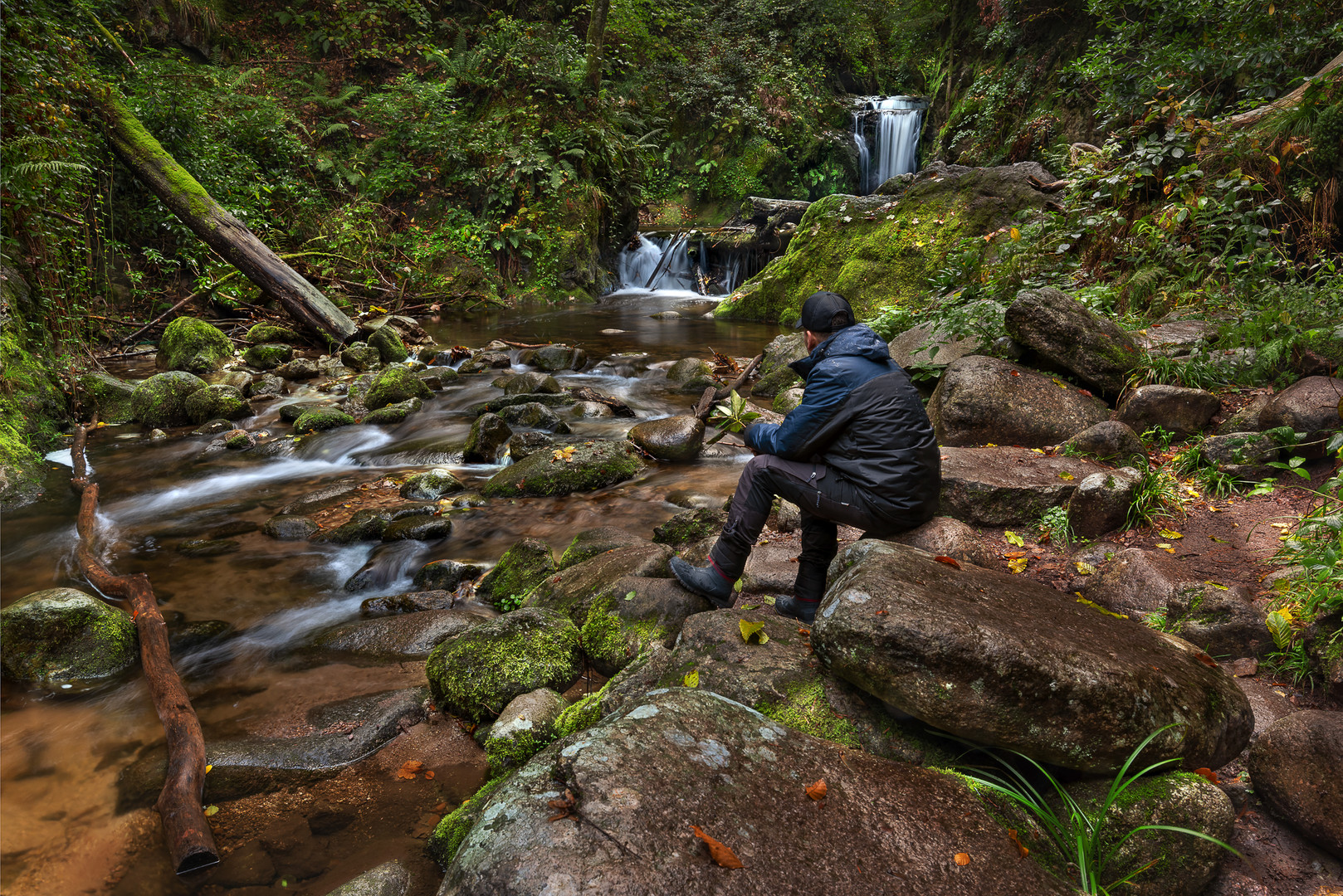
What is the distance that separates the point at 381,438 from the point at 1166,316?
8.83m

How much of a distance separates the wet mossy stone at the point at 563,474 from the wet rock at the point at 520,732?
11.9 feet

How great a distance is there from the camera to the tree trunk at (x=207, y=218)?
10961 mm

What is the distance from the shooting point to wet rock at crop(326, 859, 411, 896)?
244 centimetres

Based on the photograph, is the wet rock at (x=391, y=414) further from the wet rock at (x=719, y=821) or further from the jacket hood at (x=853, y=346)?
the wet rock at (x=719, y=821)

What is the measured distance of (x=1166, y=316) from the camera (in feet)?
20.9

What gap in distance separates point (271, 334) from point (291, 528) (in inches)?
302

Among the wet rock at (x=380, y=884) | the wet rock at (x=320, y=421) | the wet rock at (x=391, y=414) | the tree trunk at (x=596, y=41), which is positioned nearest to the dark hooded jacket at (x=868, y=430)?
the wet rock at (x=380, y=884)

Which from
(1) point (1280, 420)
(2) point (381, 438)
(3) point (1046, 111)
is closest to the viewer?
(1) point (1280, 420)

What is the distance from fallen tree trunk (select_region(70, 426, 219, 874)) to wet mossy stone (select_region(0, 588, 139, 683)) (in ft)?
0.47

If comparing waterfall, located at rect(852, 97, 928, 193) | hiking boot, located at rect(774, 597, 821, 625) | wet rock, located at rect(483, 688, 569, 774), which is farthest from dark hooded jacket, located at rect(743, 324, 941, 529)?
waterfall, located at rect(852, 97, 928, 193)

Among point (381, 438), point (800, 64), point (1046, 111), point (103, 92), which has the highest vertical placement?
point (800, 64)

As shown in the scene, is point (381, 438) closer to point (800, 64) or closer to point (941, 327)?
point (941, 327)

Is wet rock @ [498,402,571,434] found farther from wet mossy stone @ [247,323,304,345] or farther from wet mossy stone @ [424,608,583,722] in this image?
wet mossy stone @ [247,323,304,345]

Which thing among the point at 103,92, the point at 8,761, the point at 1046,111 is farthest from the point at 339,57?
the point at 8,761
